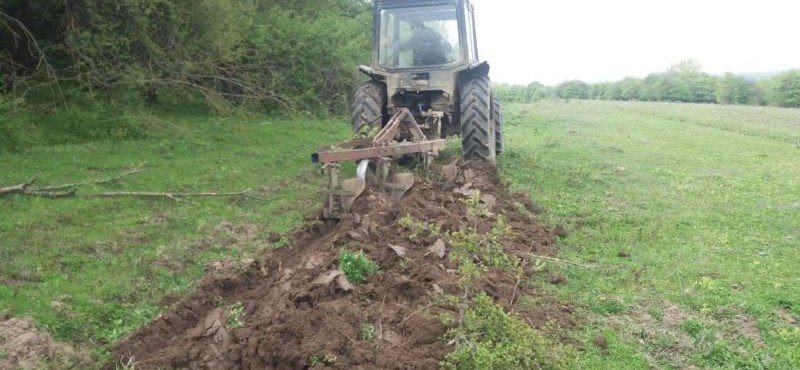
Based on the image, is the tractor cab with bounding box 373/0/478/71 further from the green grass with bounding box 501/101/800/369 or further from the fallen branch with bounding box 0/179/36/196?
the fallen branch with bounding box 0/179/36/196

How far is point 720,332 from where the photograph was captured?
15.8 feet

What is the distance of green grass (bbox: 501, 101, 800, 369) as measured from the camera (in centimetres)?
464

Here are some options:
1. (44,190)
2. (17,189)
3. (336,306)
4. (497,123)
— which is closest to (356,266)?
(336,306)

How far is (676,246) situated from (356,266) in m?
3.48

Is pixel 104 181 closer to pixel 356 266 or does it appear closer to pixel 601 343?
pixel 356 266

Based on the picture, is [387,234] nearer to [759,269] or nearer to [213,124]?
[759,269]

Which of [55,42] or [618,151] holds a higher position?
[55,42]

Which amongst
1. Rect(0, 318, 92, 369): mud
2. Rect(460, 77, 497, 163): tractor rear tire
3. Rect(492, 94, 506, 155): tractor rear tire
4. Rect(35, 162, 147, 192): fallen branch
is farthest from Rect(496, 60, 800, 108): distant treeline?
Rect(0, 318, 92, 369): mud

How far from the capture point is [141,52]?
13.3m

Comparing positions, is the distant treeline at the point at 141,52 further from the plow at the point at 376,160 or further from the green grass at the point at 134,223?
the plow at the point at 376,160

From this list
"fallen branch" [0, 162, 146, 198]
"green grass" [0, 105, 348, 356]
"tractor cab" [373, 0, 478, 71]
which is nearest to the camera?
"green grass" [0, 105, 348, 356]

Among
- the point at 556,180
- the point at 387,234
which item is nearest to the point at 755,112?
the point at 556,180

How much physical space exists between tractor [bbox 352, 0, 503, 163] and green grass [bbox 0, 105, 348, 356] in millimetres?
1732

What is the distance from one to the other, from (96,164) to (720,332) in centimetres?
901
